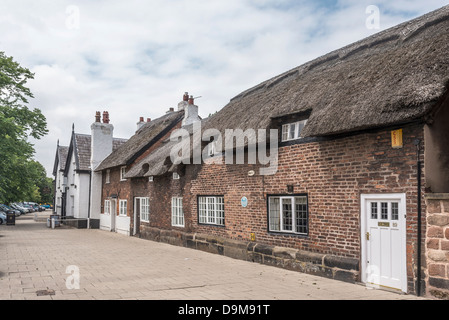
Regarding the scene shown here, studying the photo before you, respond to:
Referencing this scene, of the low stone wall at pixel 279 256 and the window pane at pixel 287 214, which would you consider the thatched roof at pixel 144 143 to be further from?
the window pane at pixel 287 214

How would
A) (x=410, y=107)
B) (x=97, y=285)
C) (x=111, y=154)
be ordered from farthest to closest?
(x=111, y=154) < (x=97, y=285) < (x=410, y=107)

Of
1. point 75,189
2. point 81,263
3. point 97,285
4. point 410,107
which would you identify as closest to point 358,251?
point 410,107

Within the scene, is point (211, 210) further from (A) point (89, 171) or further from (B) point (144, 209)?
(A) point (89, 171)

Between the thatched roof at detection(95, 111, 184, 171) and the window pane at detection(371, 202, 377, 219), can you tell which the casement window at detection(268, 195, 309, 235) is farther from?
the thatched roof at detection(95, 111, 184, 171)

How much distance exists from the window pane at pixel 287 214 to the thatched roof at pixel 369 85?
7.65ft

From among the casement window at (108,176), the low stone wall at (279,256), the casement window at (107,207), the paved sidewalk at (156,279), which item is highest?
the casement window at (108,176)

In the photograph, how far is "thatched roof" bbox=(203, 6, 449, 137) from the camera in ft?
26.2

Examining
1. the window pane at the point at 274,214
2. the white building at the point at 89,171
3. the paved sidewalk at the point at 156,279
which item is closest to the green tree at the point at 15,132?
the white building at the point at 89,171

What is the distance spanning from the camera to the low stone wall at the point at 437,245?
7445 millimetres

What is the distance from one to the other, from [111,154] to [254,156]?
18559mm

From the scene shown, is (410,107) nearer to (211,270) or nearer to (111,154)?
(211,270)

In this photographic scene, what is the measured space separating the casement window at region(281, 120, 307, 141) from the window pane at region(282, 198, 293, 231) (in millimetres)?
1793

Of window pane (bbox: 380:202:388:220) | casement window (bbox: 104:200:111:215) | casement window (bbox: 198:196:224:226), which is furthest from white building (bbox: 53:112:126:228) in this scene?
window pane (bbox: 380:202:388:220)

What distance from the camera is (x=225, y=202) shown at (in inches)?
559
